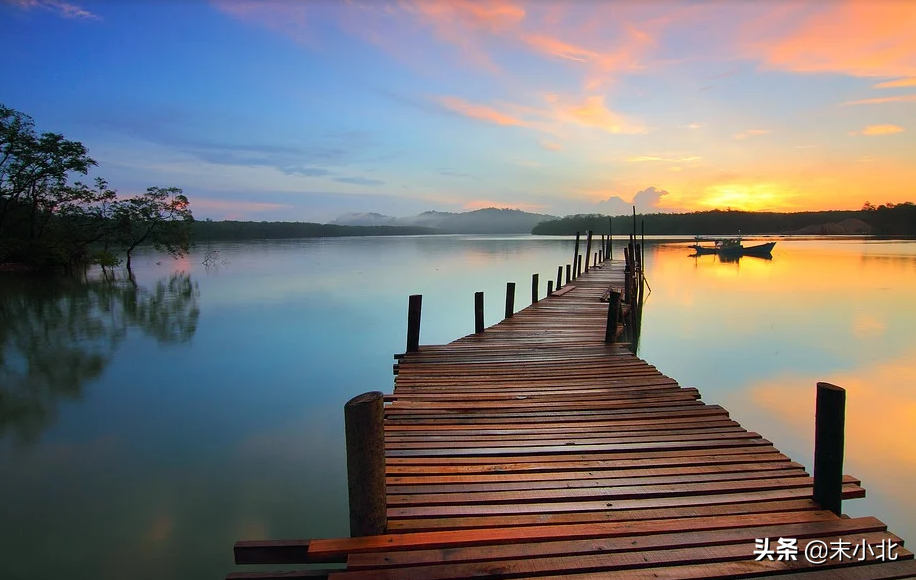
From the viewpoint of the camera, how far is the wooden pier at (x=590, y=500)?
262cm

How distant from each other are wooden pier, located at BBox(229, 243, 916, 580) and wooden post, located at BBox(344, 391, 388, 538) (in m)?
0.01

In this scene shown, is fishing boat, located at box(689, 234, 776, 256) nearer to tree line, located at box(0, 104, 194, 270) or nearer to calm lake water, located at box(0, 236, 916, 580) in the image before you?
calm lake water, located at box(0, 236, 916, 580)

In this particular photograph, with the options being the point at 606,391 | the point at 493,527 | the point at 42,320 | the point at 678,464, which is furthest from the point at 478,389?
the point at 42,320

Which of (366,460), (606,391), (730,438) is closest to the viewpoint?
(366,460)

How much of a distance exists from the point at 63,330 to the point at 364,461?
1756 cm

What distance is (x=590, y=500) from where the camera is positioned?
3203 mm

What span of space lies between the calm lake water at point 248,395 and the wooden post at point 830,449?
3.56 metres

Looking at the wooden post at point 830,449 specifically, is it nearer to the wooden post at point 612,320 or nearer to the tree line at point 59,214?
the wooden post at point 612,320

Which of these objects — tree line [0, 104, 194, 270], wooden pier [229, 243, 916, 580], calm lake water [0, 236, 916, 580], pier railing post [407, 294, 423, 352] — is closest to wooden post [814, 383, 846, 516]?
wooden pier [229, 243, 916, 580]

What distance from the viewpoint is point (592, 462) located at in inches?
147

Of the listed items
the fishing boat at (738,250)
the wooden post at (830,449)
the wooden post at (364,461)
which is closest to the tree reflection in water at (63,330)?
the wooden post at (364,461)

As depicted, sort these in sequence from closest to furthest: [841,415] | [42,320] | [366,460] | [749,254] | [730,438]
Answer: [366,460] < [841,415] < [730,438] < [42,320] < [749,254]

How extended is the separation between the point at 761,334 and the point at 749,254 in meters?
43.4

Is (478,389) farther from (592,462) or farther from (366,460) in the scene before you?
(366,460)
